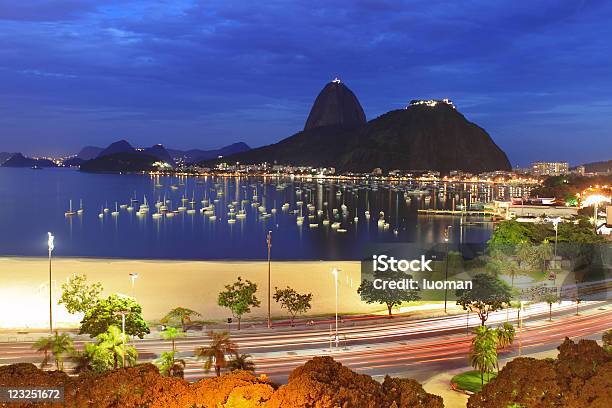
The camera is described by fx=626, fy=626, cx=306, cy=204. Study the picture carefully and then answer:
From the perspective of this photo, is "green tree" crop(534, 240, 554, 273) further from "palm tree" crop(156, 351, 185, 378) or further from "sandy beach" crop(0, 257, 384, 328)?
"palm tree" crop(156, 351, 185, 378)

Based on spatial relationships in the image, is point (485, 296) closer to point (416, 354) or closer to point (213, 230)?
point (416, 354)

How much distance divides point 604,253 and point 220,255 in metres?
36.4

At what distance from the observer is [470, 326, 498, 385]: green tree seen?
663 inches

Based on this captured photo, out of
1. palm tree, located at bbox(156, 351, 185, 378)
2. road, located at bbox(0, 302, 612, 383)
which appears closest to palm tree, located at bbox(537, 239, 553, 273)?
road, located at bbox(0, 302, 612, 383)

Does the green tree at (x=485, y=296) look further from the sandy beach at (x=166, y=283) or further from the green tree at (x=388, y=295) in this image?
the sandy beach at (x=166, y=283)

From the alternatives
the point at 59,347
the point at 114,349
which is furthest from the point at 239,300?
the point at 59,347

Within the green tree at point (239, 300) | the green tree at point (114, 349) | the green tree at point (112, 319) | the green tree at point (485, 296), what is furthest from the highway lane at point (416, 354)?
the green tree at point (239, 300)

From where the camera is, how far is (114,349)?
1609cm

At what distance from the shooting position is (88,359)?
15.8m

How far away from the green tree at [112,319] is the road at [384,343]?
0.84 m

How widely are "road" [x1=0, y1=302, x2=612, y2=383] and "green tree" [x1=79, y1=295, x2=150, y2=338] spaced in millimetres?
841

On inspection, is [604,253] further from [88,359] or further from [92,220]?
[92,220]

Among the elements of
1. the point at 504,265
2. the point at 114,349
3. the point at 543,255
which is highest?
the point at 543,255

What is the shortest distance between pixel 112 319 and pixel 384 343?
911cm
